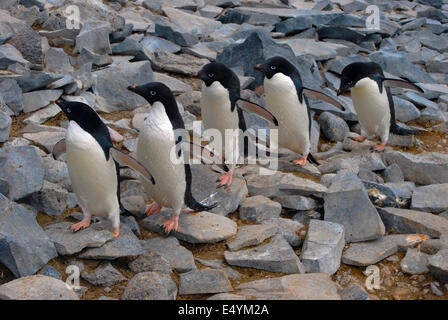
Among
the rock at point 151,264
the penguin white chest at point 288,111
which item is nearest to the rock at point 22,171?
the rock at point 151,264

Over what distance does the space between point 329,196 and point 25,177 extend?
241cm

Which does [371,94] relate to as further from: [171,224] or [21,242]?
[21,242]

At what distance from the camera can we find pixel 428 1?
14.2 meters

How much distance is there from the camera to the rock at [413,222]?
14.0ft

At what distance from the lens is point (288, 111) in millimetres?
5441

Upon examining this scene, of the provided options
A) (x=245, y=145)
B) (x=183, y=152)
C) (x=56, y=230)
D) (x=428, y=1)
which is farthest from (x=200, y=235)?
(x=428, y=1)

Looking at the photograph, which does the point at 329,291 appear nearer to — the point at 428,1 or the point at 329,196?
the point at 329,196

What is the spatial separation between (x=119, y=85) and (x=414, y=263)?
12.4ft

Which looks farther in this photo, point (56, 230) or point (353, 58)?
point (353, 58)

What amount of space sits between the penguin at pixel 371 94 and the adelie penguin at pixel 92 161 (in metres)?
3.32

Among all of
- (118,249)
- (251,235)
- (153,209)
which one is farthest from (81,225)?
(251,235)

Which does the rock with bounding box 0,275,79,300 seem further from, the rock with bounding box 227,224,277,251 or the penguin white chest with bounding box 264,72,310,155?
the penguin white chest with bounding box 264,72,310,155

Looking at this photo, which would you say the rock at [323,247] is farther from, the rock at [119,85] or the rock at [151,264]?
the rock at [119,85]

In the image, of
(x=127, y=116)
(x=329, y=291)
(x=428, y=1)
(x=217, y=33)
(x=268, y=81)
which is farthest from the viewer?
(x=428, y=1)
